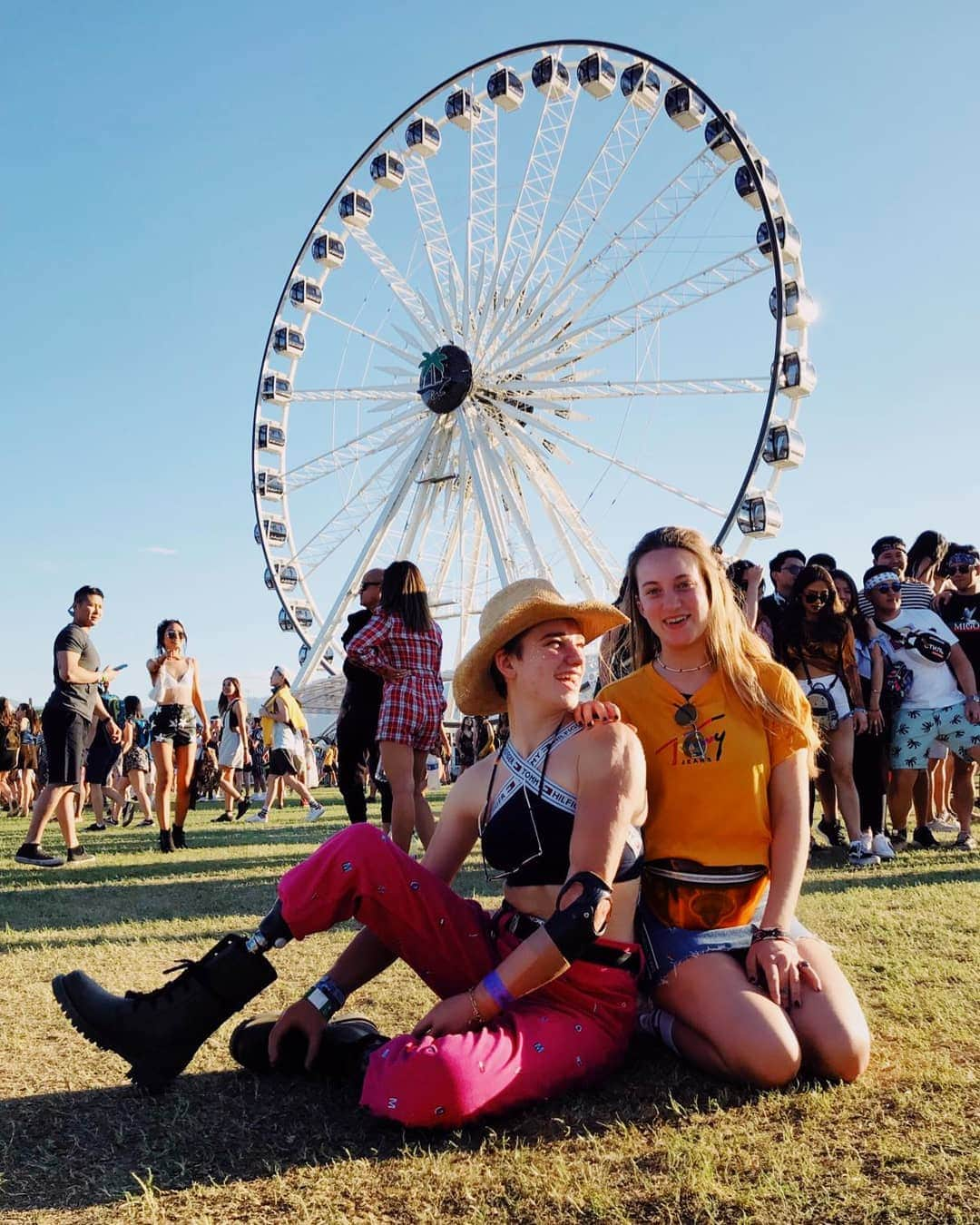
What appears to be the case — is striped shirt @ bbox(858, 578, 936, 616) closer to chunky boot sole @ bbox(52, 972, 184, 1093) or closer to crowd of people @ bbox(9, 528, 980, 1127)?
crowd of people @ bbox(9, 528, 980, 1127)

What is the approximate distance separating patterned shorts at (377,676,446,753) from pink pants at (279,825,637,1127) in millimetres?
3116

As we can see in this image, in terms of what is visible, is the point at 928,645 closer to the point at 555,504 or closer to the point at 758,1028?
the point at 758,1028

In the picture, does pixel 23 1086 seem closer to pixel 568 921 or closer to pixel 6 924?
pixel 568 921

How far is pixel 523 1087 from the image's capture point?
7.04 feet

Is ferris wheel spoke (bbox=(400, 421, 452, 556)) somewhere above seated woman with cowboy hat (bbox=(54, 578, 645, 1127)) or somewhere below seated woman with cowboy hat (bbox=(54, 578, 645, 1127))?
above

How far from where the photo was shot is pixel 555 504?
1809 cm

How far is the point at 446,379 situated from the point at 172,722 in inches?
499

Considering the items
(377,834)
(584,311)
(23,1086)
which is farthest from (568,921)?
(584,311)

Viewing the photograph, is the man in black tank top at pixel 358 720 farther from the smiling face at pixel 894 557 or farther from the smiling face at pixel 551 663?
the smiling face at pixel 551 663

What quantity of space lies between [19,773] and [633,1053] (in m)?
13.1

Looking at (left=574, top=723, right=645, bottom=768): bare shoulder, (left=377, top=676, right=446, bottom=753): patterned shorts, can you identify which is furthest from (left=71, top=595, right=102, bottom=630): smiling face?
(left=574, top=723, right=645, bottom=768): bare shoulder

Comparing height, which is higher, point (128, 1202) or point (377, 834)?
point (377, 834)

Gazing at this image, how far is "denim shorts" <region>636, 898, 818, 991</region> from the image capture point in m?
2.47

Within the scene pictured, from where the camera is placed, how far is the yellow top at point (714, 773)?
8.26 ft
